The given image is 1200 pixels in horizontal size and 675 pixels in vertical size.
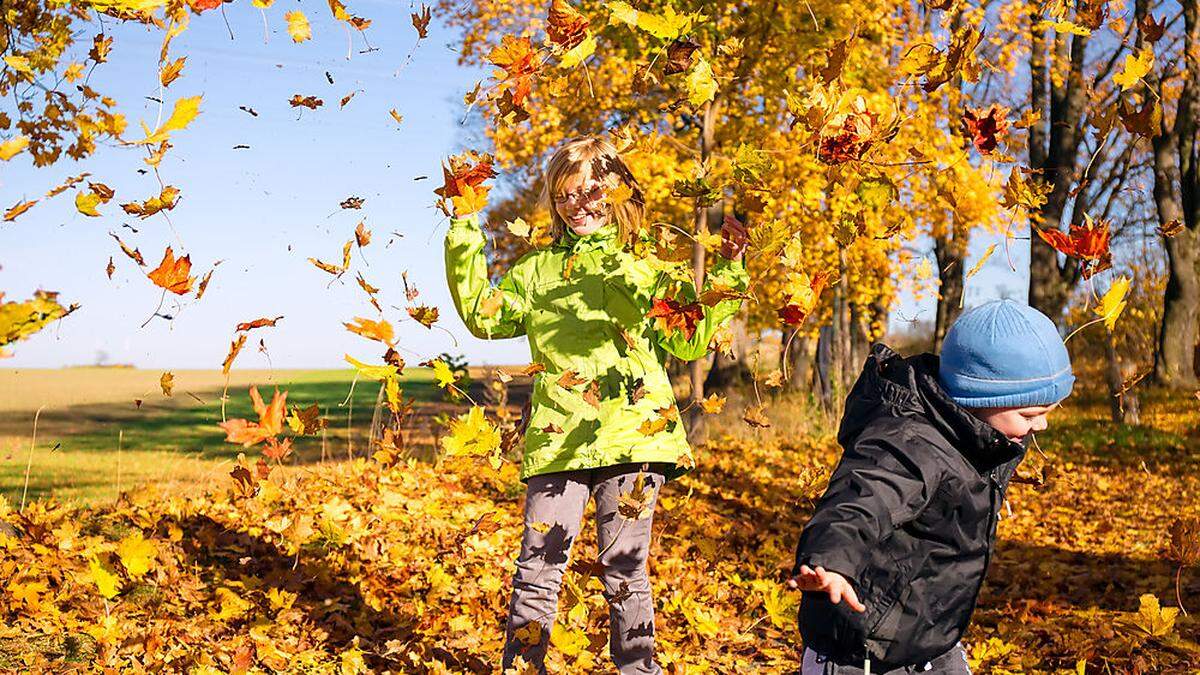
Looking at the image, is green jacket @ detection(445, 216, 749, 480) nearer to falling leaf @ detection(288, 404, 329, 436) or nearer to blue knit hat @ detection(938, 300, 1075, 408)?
falling leaf @ detection(288, 404, 329, 436)

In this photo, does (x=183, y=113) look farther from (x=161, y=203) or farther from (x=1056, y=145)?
(x=1056, y=145)

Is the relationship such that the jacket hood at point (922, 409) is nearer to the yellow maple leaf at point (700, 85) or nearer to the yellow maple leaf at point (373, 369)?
the yellow maple leaf at point (700, 85)

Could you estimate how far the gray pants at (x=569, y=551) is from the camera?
3.23m

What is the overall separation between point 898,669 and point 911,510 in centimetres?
45

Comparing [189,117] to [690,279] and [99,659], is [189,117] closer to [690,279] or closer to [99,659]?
[690,279]

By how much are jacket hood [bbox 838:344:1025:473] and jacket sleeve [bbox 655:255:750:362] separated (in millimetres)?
657

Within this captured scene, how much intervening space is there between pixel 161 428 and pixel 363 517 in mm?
17429

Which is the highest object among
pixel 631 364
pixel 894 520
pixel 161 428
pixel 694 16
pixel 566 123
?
pixel 566 123

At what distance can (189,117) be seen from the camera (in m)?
2.54

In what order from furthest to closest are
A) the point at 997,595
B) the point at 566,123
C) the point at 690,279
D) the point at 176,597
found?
the point at 566,123
the point at 997,595
the point at 176,597
the point at 690,279

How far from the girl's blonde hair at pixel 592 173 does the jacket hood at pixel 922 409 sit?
1.07 meters

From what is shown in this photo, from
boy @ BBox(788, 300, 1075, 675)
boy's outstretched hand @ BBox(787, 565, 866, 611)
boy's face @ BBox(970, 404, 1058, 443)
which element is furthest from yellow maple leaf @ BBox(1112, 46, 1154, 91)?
boy's outstretched hand @ BBox(787, 565, 866, 611)

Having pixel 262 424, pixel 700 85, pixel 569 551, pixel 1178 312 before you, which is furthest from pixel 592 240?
pixel 1178 312

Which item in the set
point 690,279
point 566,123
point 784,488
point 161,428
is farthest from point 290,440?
point 161,428
